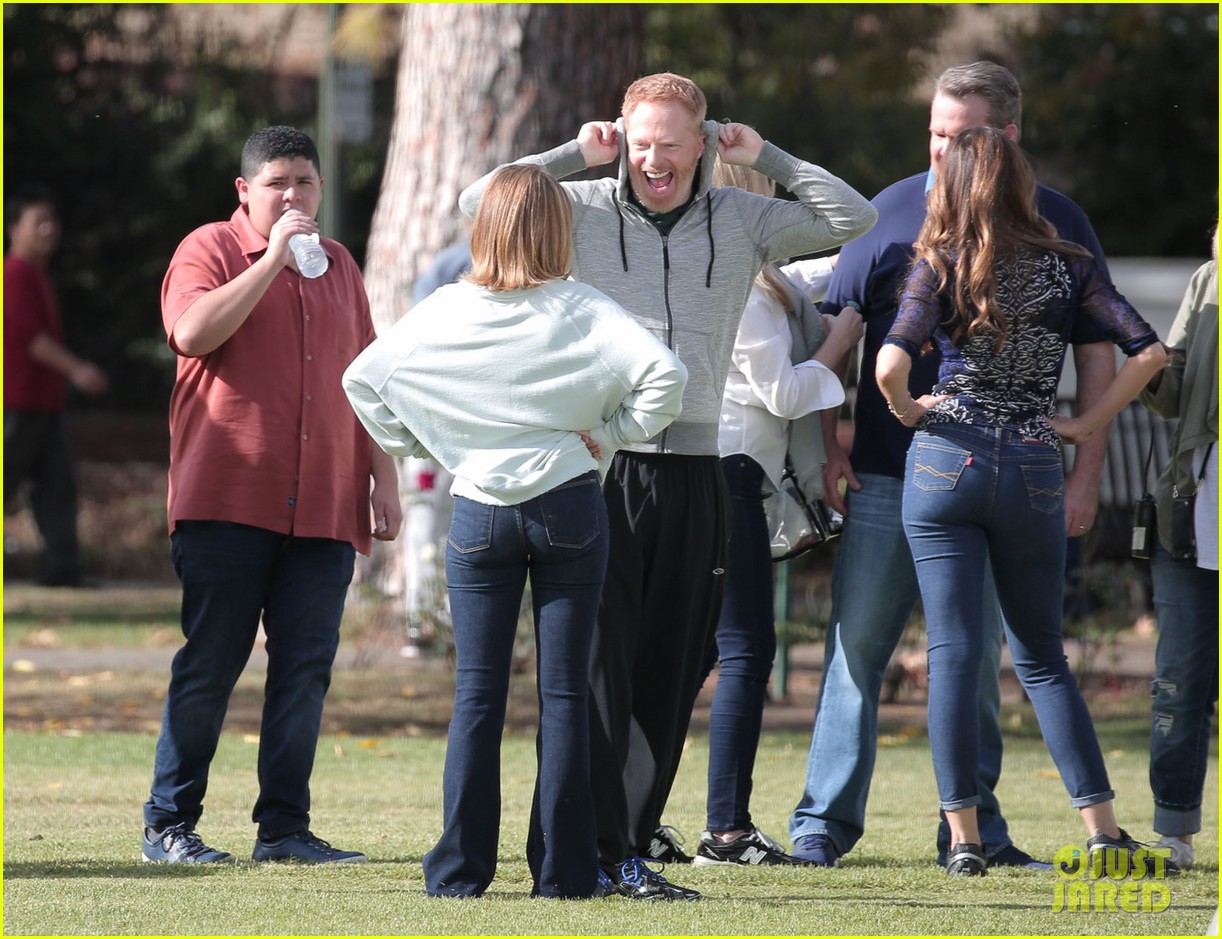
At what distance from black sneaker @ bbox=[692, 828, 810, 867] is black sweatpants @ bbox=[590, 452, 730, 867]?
464 mm

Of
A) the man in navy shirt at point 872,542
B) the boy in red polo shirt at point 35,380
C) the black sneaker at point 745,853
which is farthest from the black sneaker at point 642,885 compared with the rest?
the boy in red polo shirt at point 35,380

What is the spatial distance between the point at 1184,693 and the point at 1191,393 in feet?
2.83

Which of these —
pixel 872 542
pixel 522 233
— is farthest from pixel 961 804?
pixel 522 233

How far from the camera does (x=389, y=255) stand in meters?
10.5

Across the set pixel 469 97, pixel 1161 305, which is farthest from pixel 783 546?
pixel 1161 305

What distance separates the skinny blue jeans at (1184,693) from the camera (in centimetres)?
512

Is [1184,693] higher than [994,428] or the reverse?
the reverse

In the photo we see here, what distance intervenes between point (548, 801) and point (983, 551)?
4.27 ft

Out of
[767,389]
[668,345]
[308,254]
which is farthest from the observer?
[767,389]

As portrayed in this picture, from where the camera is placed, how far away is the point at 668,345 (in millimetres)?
4414

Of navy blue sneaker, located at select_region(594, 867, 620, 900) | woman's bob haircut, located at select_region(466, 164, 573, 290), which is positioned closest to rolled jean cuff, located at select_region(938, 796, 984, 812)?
navy blue sneaker, located at select_region(594, 867, 620, 900)

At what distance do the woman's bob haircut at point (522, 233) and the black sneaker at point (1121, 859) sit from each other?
204 cm

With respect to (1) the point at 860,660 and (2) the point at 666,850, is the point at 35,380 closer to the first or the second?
(2) the point at 666,850

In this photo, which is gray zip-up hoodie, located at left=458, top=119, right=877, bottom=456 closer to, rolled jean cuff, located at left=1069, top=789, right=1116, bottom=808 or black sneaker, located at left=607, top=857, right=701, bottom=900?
black sneaker, located at left=607, top=857, right=701, bottom=900
